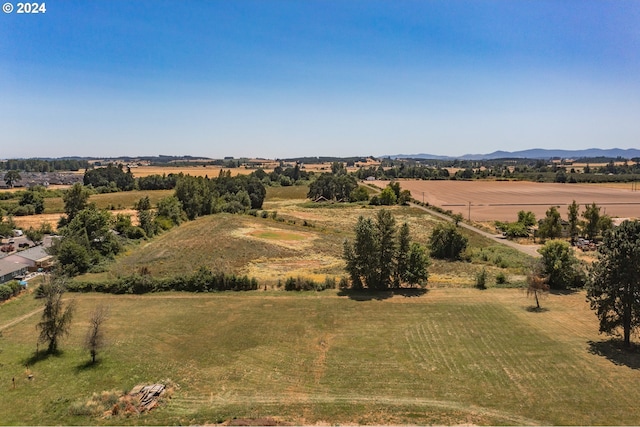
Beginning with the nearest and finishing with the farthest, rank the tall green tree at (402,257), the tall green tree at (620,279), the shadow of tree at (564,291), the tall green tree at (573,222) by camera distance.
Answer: the tall green tree at (620,279)
the shadow of tree at (564,291)
the tall green tree at (402,257)
the tall green tree at (573,222)

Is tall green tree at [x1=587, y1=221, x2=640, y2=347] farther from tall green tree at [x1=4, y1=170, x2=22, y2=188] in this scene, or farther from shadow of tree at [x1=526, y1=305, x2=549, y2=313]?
tall green tree at [x1=4, y1=170, x2=22, y2=188]

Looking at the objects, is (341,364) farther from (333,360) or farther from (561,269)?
(561,269)

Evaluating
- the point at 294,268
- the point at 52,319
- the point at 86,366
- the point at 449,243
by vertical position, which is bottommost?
the point at 86,366

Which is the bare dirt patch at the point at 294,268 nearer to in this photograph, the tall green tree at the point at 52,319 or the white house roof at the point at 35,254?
the tall green tree at the point at 52,319

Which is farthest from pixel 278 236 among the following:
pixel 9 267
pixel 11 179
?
pixel 11 179

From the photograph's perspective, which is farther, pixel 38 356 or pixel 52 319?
pixel 52 319

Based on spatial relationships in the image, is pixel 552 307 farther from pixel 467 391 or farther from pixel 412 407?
pixel 412 407

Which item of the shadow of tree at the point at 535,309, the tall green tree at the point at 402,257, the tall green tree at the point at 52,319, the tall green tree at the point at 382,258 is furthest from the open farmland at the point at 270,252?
the tall green tree at the point at 52,319
